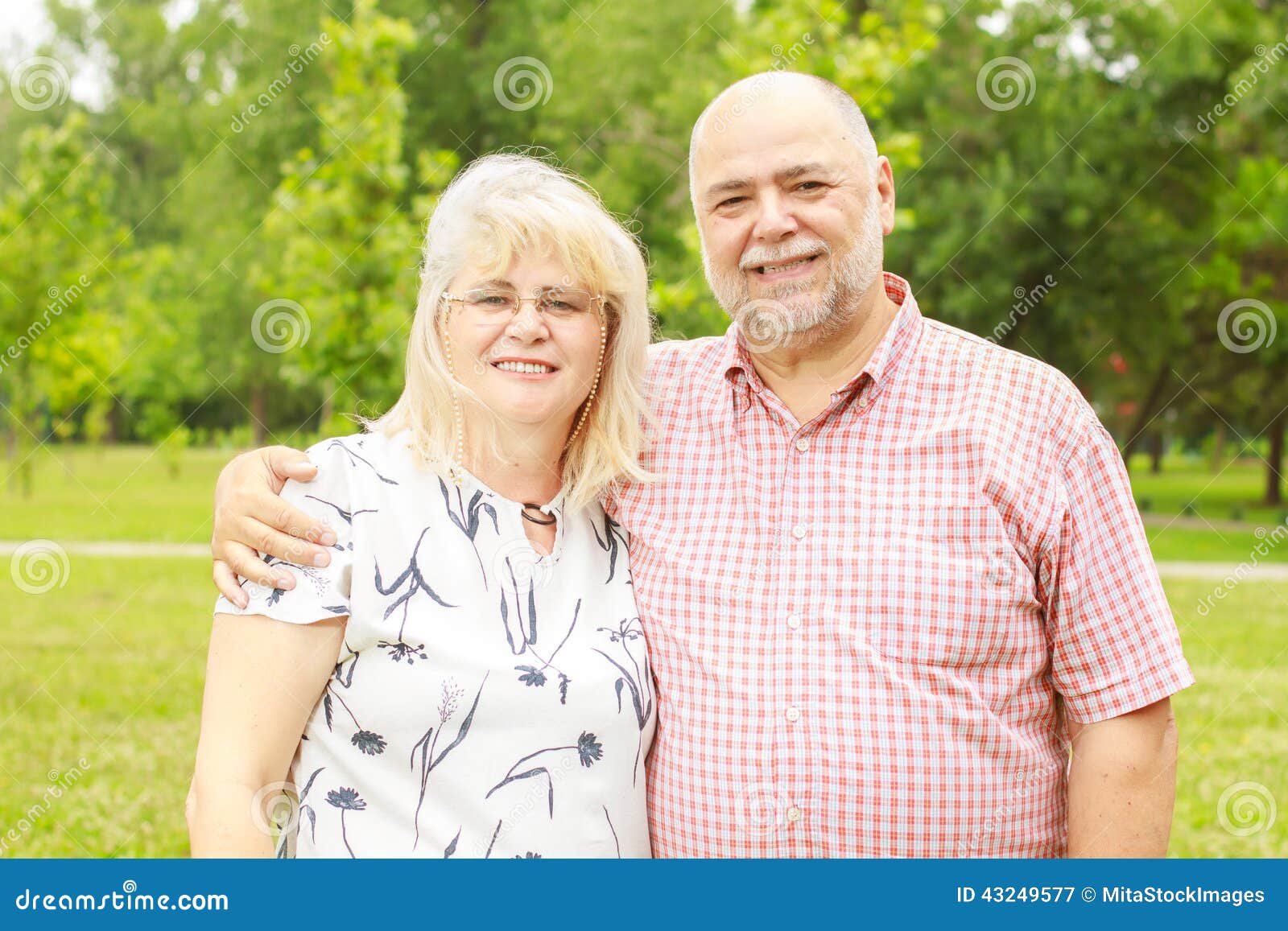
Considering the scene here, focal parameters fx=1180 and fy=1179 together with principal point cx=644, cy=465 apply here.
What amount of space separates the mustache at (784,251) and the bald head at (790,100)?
0.25 meters

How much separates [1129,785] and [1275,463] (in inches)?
890

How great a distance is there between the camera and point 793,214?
8.84 ft

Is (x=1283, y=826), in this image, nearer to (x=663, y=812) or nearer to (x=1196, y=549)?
(x=663, y=812)

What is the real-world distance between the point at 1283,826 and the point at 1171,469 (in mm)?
41030

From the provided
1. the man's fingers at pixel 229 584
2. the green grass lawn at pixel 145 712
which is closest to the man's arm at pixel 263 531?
the man's fingers at pixel 229 584

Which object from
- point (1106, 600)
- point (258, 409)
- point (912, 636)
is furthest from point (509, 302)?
point (258, 409)

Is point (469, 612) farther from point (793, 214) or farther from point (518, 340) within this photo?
point (793, 214)

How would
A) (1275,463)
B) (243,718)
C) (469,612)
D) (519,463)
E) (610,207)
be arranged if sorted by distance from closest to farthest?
(243,718) → (469,612) → (519,463) → (610,207) → (1275,463)

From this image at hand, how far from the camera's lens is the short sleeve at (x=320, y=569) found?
2.23 metres

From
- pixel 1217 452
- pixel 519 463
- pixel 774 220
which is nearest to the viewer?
pixel 519 463

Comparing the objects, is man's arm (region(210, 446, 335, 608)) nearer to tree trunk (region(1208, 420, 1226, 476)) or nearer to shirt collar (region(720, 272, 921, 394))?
shirt collar (region(720, 272, 921, 394))

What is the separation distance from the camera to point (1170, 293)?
18.0 m
